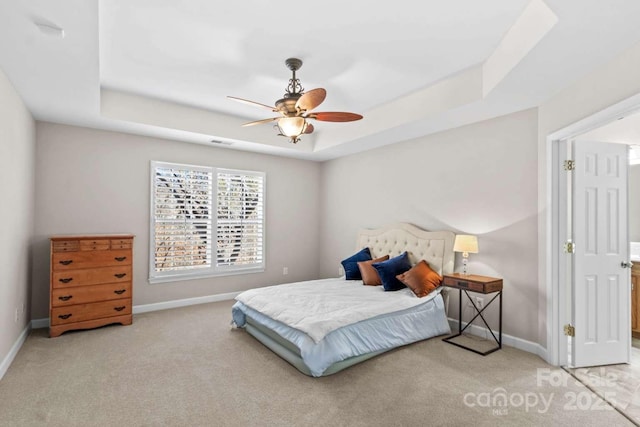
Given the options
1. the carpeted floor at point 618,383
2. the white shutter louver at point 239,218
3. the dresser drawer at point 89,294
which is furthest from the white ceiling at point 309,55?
the carpeted floor at point 618,383

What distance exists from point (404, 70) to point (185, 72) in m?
2.24

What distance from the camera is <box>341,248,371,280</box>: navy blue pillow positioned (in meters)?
5.07

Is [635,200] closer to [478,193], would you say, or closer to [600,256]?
[600,256]

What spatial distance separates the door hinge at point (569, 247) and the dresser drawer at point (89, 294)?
486 centimetres

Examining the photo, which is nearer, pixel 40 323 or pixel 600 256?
pixel 600 256

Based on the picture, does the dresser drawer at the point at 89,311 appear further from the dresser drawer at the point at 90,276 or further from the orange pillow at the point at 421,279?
the orange pillow at the point at 421,279

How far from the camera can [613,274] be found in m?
3.31

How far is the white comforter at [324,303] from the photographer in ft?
10.2

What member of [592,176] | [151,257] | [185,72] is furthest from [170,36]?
[592,176]

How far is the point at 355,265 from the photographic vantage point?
511cm

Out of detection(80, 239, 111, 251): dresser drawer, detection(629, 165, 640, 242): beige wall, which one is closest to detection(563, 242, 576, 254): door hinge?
detection(629, 165, 640, 242): beige wall

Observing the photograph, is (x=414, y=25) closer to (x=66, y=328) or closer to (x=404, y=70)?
(x=404, y=70)

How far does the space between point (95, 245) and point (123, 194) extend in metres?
0.96

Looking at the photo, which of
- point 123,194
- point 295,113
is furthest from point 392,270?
point 123,194
